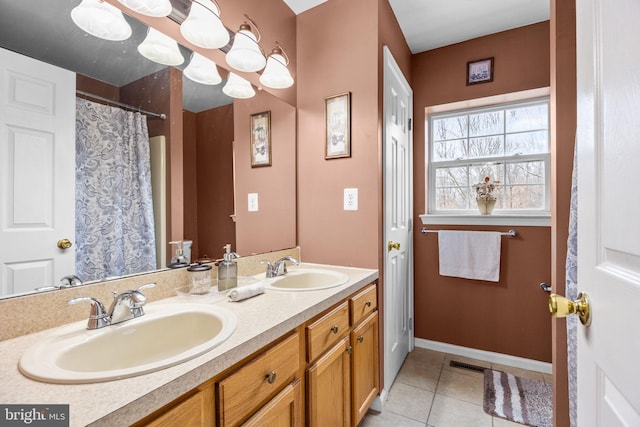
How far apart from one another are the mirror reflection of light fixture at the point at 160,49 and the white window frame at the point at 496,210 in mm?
2027

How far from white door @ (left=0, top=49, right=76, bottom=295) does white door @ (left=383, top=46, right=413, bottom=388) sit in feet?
4.96

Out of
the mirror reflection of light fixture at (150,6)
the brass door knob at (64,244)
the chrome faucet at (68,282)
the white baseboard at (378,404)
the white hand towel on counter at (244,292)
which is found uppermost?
the mirror reflection of light fixture at (150,6)

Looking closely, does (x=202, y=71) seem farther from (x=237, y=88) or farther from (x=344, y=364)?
(x=344, y=364)

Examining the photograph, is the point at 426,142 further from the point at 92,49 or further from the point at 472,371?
the point at 92,49

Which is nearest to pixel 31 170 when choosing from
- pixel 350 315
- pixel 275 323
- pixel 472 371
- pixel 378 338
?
pixel 275 323

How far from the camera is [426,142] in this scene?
2551mm

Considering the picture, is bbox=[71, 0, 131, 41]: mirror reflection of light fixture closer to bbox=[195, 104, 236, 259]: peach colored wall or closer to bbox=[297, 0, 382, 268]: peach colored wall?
bbox=[195, 104, 236, 259]: peach colored wall

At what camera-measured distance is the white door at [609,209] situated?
43 centimetres

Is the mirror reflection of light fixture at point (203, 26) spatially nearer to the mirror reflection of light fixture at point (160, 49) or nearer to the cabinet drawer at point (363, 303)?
the mirror reflection of light fixture at point (160, 49)

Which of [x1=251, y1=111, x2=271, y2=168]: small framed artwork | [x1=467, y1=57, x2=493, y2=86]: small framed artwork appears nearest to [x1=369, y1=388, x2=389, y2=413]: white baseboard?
[x1=251, y1=111, x2=271, y2=168]: small framed artwork

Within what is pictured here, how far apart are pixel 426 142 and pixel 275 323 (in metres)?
2.20

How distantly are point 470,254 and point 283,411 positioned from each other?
6.34ft

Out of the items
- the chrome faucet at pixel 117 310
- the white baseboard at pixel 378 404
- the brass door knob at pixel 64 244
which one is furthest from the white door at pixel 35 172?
the white baseboard at pixel 378 404

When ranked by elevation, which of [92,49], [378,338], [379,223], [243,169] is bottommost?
[378,338]
